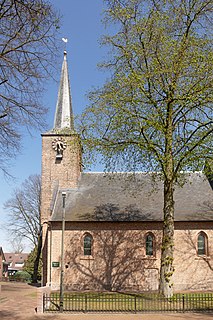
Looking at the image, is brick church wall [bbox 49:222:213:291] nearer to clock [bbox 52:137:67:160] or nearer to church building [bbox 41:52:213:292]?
church building [bbox 41:52:213:292]

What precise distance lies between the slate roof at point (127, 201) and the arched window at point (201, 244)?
1.31 metres

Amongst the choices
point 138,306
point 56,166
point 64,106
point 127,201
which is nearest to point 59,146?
point 56,166

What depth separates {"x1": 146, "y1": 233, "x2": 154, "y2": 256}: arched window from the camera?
90.5 feet

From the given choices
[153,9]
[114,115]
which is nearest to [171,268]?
[114,115]

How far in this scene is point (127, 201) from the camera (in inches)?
1162

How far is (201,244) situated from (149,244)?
3.72m

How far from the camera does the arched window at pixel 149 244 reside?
2758 centimetres

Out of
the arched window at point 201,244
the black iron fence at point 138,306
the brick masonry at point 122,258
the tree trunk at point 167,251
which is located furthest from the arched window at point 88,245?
the black iron fence at point 138,306

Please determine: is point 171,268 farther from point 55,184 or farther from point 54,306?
point 55,184

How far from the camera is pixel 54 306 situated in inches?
669

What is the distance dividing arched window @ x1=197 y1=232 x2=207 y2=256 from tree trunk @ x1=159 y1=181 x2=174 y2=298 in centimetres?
917

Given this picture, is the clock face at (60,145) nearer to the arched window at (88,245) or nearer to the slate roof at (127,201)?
the slate roof at (127,201)

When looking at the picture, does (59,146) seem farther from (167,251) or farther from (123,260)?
(167,251)

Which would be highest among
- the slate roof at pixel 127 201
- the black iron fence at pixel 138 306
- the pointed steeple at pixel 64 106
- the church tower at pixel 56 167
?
the pointed steeple at pixel 64 106
